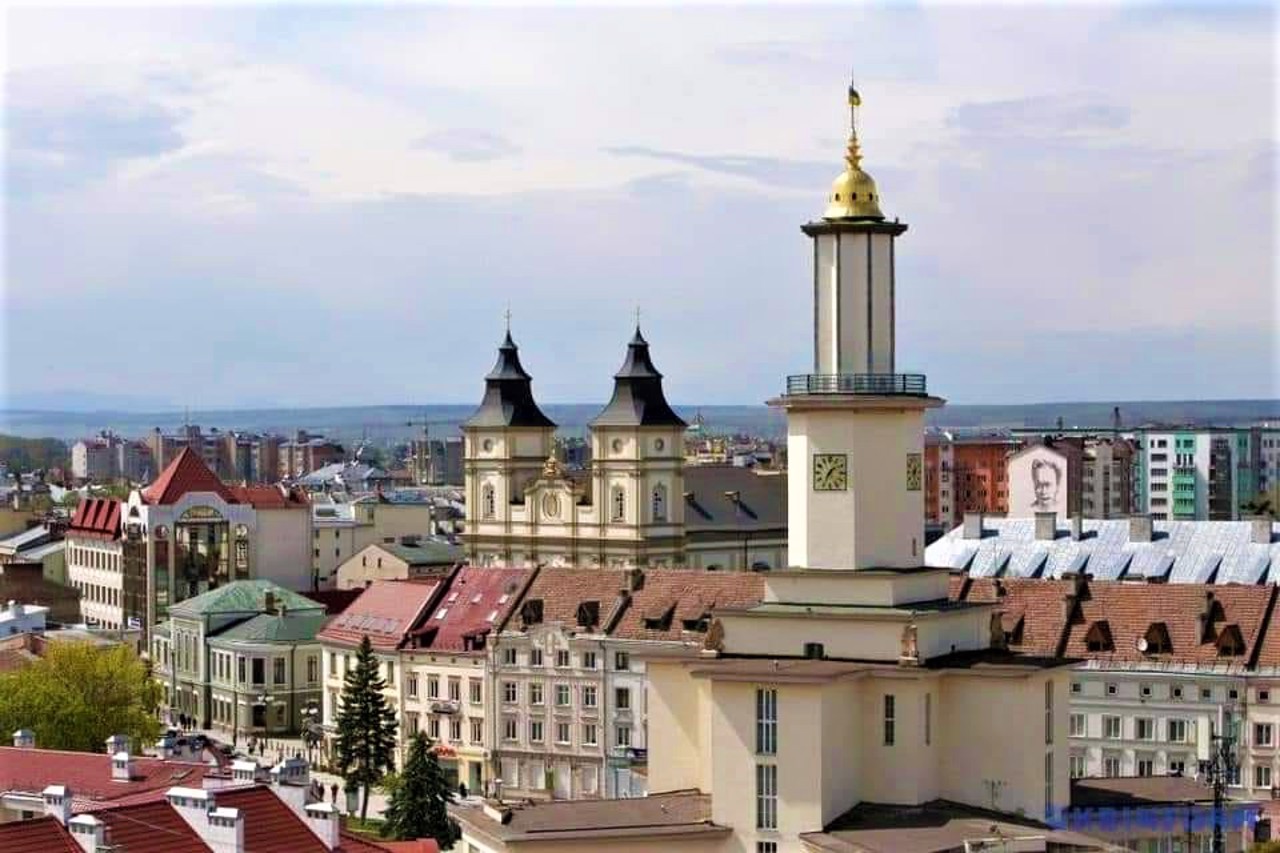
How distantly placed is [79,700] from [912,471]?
2988 cm

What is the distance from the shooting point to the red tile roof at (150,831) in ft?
107

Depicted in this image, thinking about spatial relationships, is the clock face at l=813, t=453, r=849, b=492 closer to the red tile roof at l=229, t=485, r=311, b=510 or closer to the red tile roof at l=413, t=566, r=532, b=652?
the red tile roof at l=413, t=566, r=532, b=652

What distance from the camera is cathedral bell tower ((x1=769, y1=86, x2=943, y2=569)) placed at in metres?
38.0

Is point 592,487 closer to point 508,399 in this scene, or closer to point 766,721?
point 508,399

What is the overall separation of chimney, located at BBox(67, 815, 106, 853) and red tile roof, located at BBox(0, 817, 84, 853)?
2.9 inches

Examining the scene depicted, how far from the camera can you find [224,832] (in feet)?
108

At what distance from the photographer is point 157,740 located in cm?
6456

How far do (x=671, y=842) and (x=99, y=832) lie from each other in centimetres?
811

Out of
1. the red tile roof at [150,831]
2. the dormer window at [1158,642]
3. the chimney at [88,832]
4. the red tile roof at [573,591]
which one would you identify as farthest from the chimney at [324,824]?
the red tile roof at [573,591]

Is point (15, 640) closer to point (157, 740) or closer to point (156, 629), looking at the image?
point (156, 629)

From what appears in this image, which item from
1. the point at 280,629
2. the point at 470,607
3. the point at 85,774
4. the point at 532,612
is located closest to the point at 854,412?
the point at 85,774

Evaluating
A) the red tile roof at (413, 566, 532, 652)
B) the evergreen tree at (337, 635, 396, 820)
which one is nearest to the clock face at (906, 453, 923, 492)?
the evergreen tree at (337, 635, 396, 820)

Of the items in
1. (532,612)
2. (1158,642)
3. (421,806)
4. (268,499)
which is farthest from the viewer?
(268,499)

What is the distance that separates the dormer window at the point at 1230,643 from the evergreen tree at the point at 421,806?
17579 mm
